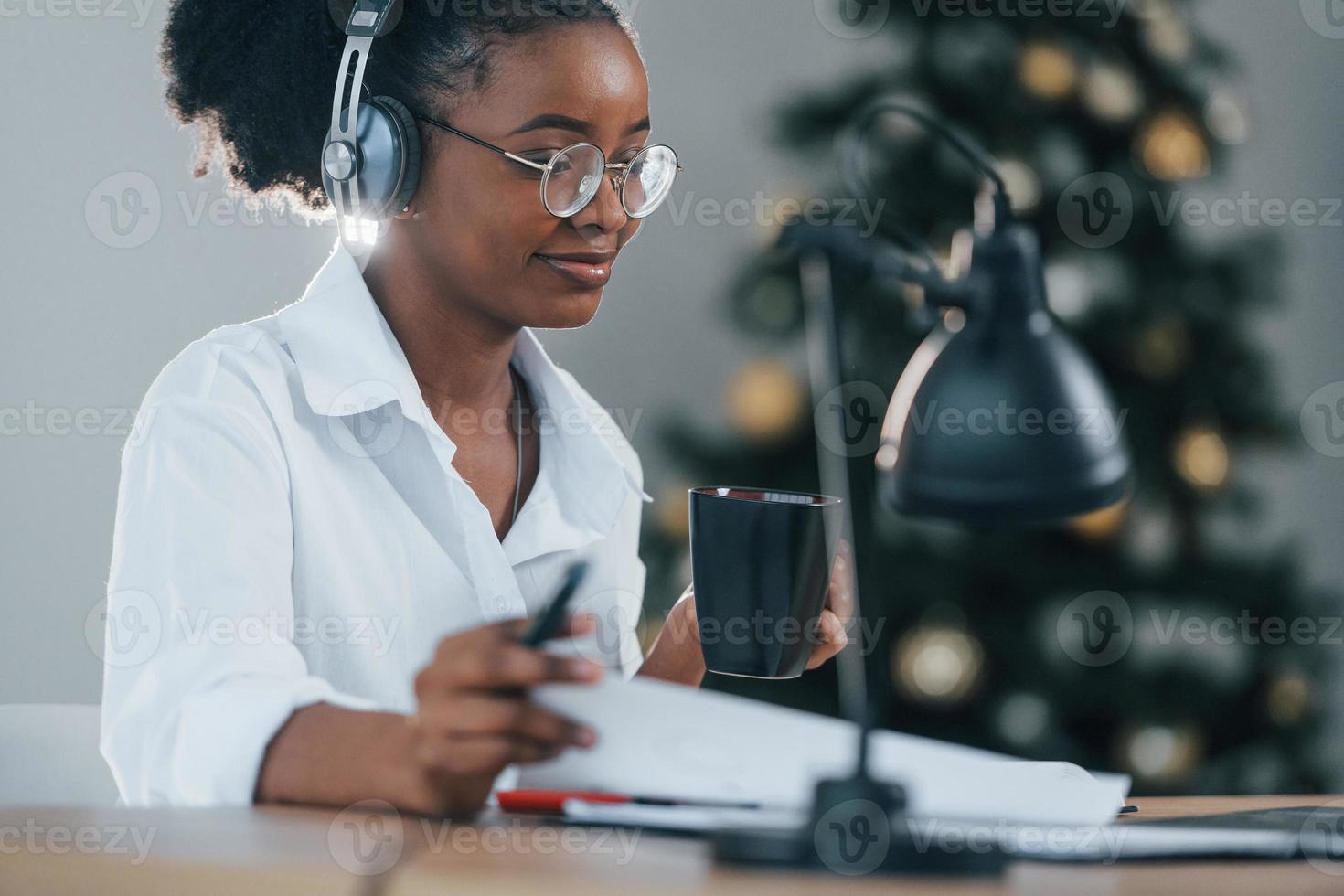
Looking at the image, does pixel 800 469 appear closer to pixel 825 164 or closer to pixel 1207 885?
pixel 825 164

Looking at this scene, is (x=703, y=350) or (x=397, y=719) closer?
(x=397, y=719)

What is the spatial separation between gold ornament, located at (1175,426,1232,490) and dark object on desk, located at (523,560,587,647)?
5.42 feet

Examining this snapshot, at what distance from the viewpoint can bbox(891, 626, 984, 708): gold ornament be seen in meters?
1.94

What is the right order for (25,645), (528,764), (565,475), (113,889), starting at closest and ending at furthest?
(113,889), (528,764), (565,475), (25,645)

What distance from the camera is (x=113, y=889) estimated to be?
1.63ft

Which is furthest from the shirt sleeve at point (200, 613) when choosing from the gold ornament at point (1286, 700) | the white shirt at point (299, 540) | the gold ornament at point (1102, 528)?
the gold ornament at point (1286, 700)

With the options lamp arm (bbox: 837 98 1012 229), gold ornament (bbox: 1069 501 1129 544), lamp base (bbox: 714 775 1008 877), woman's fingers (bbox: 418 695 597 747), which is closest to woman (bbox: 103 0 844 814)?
woman's fingers (bbox: 418 695 597 747)

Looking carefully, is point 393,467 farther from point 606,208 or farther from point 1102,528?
point 1102,528

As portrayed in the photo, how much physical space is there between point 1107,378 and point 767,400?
1.78ft

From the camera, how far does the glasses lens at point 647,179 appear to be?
122 centimetres

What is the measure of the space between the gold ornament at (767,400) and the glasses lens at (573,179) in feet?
2.78

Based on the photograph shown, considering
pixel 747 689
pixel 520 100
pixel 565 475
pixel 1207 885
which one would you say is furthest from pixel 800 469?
pixel 1207 885

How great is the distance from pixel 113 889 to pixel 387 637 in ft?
1.86

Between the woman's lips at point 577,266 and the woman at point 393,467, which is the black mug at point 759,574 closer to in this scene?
the woman at point 393,467
